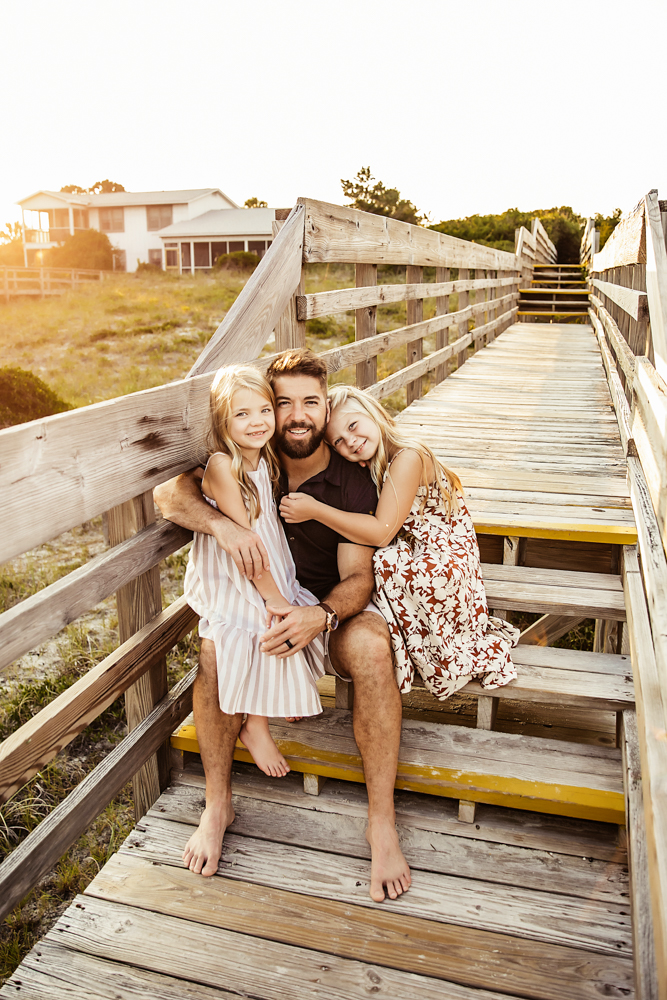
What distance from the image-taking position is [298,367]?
84.1 inches

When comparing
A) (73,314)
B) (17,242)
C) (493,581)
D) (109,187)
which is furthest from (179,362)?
(109,187)

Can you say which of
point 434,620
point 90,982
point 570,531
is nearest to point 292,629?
point 434,620

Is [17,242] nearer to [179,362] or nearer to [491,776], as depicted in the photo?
[179,362]

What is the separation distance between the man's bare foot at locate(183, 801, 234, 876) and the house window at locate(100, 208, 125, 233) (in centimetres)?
3791

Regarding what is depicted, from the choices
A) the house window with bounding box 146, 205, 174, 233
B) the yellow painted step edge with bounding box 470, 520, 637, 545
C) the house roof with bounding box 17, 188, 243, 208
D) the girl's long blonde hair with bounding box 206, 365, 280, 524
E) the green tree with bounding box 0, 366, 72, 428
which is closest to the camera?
the girl's long blonde hair with bounding box 206, 365, 280, 524

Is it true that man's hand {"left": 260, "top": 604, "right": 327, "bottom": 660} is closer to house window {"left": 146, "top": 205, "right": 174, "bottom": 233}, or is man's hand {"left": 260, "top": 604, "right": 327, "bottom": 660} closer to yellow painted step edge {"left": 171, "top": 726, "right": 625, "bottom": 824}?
yellow painted step edge {"left": 171, "top": 726, "right": 625, "bottom": 824}

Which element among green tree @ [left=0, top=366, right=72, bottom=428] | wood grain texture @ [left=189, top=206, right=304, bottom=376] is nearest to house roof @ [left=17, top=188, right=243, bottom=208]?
green tree @ [left=0, top=366, right=72, bottom=428]

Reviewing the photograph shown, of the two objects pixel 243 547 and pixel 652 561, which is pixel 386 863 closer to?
pixel 243 547

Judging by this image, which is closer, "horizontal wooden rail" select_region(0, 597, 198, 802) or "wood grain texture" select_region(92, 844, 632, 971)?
"horizontal wooden rail" select_region(0, 597, 198, 802)

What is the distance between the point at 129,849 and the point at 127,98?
31.9 m

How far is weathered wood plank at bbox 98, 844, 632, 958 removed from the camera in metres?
1.67

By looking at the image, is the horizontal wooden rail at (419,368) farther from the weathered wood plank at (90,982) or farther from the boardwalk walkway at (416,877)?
the weathered wood plank at (90,982)

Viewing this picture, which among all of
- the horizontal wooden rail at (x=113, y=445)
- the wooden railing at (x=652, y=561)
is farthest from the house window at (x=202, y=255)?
the horizontal wooden rail at (x=113, y=445)

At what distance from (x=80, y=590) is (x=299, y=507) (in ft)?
2.20
